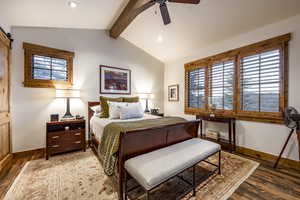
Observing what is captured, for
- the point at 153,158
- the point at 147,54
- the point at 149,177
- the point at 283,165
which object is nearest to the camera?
the point at 149,177

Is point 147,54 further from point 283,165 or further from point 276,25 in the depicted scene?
point 283,165

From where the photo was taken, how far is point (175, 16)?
116 inches

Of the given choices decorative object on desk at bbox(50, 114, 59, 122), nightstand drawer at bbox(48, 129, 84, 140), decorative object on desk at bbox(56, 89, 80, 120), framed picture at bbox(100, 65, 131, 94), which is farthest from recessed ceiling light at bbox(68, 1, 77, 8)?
nightstand drawer at bbox(48, 129, 84, 140)

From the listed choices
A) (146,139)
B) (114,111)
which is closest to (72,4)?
(114,111)

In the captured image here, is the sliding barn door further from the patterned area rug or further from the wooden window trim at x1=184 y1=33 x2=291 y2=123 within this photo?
the wooden window trim at x1=184 y1=33 x2=291 y2=123

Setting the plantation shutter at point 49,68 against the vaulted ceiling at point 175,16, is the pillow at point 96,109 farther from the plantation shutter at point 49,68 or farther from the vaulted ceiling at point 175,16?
the vaulted ceiling at point 175,16

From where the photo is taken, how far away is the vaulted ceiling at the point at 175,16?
2303mm

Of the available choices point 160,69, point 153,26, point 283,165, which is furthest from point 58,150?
point 283,165

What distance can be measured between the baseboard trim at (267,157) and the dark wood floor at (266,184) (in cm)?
18

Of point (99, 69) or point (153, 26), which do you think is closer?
point (153, 26)

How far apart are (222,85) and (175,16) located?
2.04m

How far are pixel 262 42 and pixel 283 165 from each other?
2.44 metres

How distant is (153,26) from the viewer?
3.42 meters

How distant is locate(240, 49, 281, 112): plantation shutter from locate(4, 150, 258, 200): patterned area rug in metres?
1.18
